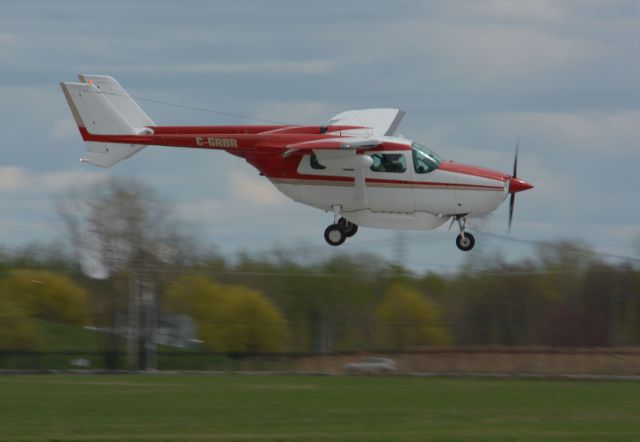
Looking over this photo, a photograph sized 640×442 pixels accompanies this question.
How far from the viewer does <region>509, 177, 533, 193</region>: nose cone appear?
37562 millimetres

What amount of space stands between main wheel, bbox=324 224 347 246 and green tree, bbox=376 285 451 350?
46.7 ft

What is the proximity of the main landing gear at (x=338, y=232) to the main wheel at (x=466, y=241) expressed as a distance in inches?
112

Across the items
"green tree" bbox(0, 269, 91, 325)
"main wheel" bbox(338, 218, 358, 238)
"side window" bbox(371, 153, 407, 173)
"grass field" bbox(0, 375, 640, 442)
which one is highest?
"side window" bbox(371, 153, 407, 173)

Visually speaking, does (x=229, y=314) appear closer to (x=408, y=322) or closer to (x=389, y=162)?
(x=408, y=322)

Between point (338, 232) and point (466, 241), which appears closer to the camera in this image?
point (466, 241)

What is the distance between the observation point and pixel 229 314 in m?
55.2

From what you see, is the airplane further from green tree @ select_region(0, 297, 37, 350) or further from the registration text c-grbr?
green tree @ select_region(0, 297, 37, 350)

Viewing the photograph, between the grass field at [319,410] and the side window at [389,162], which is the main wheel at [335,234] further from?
the grass field at [319,410]

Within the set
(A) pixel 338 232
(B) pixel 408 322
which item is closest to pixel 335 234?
(A) pixel 338 232

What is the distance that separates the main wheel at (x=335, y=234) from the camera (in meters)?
38.3

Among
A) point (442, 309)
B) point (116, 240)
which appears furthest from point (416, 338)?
point (116, 240)

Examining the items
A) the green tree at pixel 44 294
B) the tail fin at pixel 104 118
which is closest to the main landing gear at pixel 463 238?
the tail fin at pixel 104 118

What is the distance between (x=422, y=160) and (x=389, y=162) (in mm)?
863

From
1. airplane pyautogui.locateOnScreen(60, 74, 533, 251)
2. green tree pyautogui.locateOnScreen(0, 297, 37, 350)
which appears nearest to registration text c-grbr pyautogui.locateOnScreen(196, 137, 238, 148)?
airplane pyautogui.locateOnScreen(60, 74, 533, 251)
